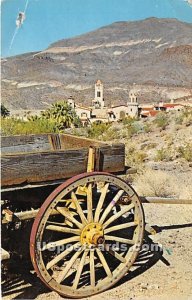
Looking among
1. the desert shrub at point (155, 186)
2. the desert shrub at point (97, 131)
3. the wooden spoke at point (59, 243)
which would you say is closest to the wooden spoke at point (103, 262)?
the wooden spoke at point (59, 243)

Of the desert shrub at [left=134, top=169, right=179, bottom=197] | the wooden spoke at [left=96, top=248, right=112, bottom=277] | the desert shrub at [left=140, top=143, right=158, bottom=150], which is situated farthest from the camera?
the desert shrub at [left=140, top=143, right=158, bottom=150]

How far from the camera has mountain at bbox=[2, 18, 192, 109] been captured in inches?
2963

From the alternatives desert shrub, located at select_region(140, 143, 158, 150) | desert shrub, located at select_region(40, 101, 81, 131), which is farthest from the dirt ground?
desert shrub, located at select_region(40, 101, 81, 131)

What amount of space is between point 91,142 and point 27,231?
45.3 inches

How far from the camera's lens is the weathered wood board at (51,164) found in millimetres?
3678

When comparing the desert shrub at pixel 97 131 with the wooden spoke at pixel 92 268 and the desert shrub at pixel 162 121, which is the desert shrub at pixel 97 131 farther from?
the wooden spoke at pixel 92 268

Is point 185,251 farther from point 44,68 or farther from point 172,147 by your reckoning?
point 44,68

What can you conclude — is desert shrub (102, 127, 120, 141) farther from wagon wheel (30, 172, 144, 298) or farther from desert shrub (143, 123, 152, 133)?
wagon wheel (30, 172, 144, 298)

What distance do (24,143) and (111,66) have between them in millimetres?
99219

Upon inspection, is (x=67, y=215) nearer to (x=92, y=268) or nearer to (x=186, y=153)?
(x=92, y=268)

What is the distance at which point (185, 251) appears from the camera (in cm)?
536

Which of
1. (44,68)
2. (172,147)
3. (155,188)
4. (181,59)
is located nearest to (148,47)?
A: (181,59)

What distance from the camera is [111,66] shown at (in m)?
103

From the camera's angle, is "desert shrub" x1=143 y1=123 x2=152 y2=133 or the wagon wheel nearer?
the wagon wheel
